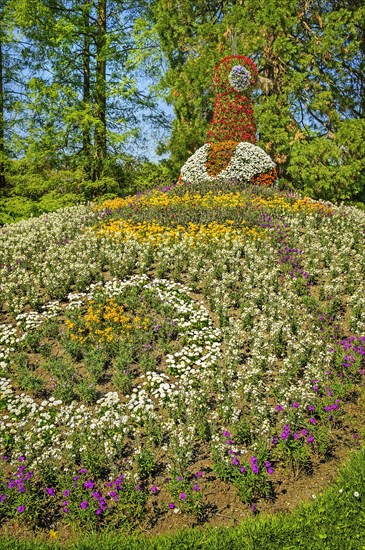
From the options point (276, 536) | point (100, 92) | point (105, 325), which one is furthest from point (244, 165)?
point (276, 536)

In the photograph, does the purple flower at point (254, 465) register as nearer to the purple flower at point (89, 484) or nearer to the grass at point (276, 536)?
the grass at point (276, 536)

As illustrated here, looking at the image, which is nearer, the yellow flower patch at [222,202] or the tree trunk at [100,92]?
the yellow flower patch at [222,202]

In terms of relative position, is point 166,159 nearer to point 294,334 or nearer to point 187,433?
point 294,334

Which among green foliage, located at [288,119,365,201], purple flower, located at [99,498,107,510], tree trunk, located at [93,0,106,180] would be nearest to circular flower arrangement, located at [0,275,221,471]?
purple flower, located at [99,498,107,510]

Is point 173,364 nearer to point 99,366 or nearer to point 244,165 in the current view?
point 99,366

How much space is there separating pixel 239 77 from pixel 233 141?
1996 millimetres

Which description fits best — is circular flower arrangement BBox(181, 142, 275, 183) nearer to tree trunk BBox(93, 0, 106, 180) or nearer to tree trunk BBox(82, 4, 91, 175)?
tree trunk BBox(93, 0, 106, 180)

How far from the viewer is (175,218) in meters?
11.4

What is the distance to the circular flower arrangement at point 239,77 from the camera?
50.3 ft

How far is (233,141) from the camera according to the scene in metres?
15.5

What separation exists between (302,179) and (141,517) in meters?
14.7

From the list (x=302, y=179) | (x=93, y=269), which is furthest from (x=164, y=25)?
(x=93, y=269)

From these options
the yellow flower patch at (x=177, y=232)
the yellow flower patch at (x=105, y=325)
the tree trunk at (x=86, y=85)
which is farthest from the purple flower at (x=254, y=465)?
the tree trunk at (x=86, y=85)

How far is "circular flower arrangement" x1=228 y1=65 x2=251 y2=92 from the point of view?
1532 centimetres
